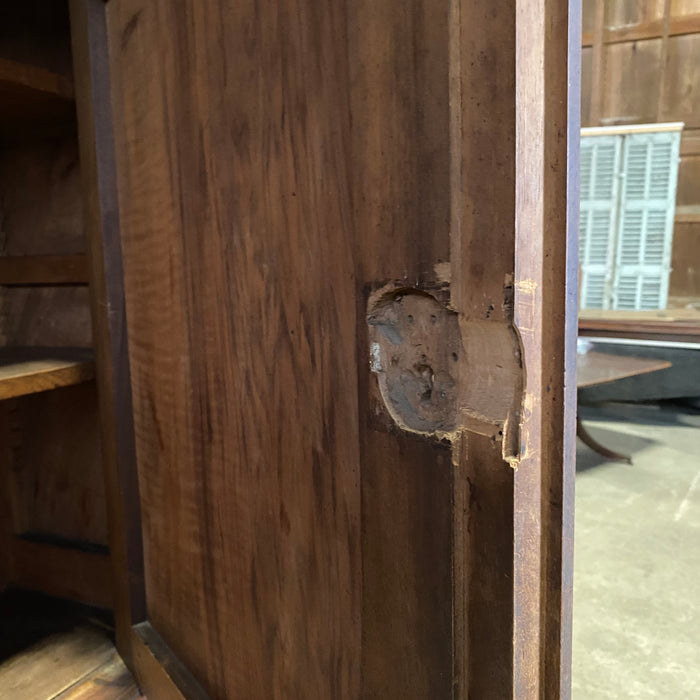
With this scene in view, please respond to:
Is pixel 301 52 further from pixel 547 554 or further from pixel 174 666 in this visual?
pixel 174 666

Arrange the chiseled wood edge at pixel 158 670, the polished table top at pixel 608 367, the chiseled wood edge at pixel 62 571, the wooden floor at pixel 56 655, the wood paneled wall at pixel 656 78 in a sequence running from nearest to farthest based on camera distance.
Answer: the chiseled wood edge at pixel 158 670 → the wooden floor at pixel 56 655 → the chiseled wood edge at pixel 62 571 → the polished table top at pixel 608 367 → the wood paneled wall at pixel 656 78

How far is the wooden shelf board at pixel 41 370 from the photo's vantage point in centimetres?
93

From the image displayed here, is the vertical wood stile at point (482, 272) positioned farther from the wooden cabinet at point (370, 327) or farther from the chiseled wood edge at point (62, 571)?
the chiseled wood edge at point (62, 571)

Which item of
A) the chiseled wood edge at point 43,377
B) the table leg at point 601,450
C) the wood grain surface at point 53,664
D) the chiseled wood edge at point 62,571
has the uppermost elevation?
the chiseled wood edge at point 43,377

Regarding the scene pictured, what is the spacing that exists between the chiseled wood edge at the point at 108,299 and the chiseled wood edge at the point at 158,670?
0.11 ft

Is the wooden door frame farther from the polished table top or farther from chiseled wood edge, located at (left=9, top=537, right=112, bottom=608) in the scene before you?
the polished table top

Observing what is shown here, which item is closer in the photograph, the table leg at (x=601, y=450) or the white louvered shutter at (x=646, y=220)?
the table leg at (x=601, y=450)

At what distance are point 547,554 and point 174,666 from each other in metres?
0.67

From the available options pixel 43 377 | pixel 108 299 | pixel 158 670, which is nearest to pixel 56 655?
pixel 158 670

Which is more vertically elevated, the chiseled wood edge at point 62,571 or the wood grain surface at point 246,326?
the wood grain surface at point 246,326

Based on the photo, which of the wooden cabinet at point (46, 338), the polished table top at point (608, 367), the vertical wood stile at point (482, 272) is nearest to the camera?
the vertical wood stile at point (482, 272)

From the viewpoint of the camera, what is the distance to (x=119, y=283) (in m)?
0.94

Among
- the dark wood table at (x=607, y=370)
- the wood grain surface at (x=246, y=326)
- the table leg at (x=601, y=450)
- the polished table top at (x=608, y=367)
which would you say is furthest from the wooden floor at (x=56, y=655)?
the table leg at (x=601, y=450)

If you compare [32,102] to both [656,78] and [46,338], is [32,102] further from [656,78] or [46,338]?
[656,78]
